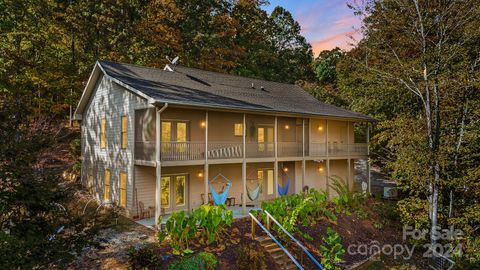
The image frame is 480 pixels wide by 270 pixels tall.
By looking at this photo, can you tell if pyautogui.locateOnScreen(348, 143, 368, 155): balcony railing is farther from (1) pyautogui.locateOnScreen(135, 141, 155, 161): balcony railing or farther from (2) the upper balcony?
(1) pyautogui.locateOnScreen(135, 141, 155, 161): balcony railing

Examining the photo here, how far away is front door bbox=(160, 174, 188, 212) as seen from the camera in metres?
15.5

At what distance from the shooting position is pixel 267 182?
19.7 m

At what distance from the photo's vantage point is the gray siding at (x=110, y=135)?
602 inches

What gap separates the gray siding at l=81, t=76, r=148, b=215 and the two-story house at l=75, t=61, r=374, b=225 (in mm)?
50

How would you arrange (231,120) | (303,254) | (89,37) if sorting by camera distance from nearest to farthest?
(303,254) < (231,120) < (89,37)

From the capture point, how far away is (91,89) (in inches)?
737

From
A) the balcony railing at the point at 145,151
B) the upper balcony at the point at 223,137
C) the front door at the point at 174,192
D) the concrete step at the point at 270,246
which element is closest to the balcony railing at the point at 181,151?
the upper balcony at the point at 223,137

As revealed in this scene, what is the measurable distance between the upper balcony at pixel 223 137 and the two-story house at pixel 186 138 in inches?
1.9

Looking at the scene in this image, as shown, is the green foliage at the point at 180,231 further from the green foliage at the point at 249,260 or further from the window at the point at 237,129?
the window at the point at 237,129

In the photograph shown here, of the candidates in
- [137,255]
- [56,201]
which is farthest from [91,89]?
[56,201]

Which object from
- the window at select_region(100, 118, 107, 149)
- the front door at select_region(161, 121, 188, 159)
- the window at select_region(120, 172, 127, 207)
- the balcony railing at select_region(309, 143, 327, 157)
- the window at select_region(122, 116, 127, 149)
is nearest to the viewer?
the front door at select_region(161, 121, 188, 159)

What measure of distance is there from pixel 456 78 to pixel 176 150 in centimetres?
1229

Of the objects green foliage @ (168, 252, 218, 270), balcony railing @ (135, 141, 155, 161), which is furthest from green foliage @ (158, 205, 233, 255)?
balcony railing @ (135, 141, 155, 161)

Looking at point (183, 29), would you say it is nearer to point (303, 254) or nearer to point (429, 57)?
point (429, 57)
